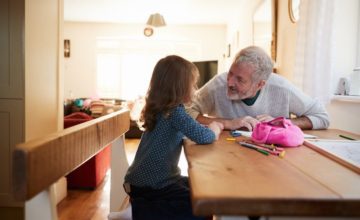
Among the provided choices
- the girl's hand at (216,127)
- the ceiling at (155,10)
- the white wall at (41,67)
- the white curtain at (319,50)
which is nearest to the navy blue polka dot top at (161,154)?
the girl's hand at (216,127)

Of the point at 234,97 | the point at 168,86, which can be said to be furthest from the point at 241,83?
the point at 168,86

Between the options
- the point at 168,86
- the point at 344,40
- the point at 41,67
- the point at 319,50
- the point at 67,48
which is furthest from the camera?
the point at 67,48

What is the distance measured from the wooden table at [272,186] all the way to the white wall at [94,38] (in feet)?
21.1

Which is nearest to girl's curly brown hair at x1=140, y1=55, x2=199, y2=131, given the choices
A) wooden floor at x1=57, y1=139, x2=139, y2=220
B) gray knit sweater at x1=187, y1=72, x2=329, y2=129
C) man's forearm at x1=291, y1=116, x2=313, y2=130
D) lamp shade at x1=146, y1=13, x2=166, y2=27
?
gray knit sweater at x1=187, y1=72, x2=329, y2=129

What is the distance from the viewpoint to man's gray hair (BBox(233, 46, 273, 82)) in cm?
138

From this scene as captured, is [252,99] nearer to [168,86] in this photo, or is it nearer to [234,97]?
[234,97]

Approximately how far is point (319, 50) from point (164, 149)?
3.96 ft

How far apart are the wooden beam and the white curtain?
1419 millimetres

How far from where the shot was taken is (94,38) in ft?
22.9

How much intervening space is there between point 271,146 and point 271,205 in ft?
1.62

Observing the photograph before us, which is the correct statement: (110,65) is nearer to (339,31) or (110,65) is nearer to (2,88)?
(2,88)

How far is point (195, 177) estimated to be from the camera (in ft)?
1.96

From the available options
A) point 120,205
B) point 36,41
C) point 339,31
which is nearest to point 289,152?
point 120,205

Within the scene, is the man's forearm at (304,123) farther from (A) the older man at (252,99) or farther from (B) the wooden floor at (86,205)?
(B) the wooden floor at (86,205)
